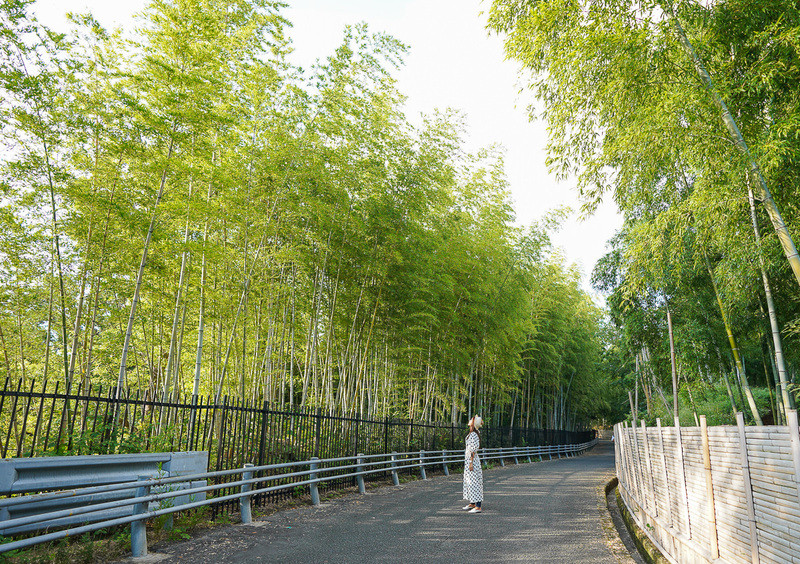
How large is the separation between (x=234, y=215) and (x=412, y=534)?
18.7ft

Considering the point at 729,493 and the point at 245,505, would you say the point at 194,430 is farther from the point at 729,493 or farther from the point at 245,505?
the point at 729,493

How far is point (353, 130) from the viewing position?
383 inches

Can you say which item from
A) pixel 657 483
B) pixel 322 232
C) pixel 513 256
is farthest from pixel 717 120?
pixel 513 256

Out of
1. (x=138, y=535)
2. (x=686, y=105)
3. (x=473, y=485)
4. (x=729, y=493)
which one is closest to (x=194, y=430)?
(x=138, y=535)

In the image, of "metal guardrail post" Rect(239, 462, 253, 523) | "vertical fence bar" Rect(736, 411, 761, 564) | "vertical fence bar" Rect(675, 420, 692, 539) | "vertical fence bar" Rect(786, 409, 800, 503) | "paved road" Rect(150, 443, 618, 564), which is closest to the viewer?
"vertical fence bar" Rect(786, 409, 800, 503)

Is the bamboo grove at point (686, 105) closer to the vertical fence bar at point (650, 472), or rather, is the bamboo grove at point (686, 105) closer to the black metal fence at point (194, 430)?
the vertical fence bar at point (650, 472)

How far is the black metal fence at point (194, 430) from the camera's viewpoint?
491cm

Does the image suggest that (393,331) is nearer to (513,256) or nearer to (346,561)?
(513,256)

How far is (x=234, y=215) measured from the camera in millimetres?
8828

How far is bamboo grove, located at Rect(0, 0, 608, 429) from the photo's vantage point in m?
7.00

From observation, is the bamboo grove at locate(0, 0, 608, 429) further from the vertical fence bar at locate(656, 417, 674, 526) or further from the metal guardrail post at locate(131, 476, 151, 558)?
the vertical fence bar at locate(656, 417, 674, 526)

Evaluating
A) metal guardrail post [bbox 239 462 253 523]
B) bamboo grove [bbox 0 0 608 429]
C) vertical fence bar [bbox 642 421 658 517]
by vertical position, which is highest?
bamboo grove [bbox 0 0 608 429]

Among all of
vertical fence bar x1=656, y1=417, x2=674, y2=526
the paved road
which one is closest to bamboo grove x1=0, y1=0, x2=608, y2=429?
the paved road

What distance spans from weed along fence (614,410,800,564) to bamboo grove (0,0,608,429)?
5.85 m
